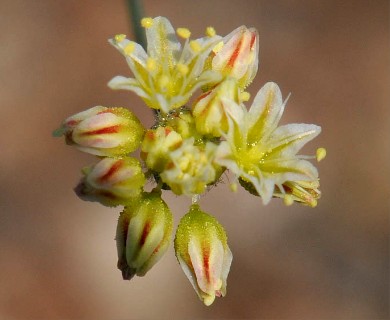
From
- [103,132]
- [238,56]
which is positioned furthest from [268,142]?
[103,132]

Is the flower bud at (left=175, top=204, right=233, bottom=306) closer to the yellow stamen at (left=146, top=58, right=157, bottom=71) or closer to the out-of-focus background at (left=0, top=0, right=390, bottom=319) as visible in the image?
the yellow stamen at (left=146, top=58, right=157, bottom=71)

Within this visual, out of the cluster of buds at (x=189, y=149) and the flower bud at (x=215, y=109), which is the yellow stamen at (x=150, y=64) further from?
the flower bud at (x=215, y=109)

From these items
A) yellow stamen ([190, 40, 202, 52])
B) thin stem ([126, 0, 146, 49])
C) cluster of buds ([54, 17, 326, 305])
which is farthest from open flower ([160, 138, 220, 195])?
thin stem ([126, 0, 146, 49])

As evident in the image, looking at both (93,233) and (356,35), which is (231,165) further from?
(356,35)

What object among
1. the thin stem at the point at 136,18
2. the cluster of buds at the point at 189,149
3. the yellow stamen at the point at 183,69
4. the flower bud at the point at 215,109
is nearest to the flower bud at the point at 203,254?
the cluster of buds at the point at 189,149

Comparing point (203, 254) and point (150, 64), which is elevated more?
point (150, 64)

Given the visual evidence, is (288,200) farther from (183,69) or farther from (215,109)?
(183,69)

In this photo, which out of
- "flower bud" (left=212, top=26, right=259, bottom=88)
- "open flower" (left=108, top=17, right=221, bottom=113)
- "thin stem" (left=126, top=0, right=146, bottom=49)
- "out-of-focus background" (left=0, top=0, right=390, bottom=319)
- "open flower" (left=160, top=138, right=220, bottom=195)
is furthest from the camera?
"out-of-focus background" (left=0, top=0, right=390, bottom=319)
